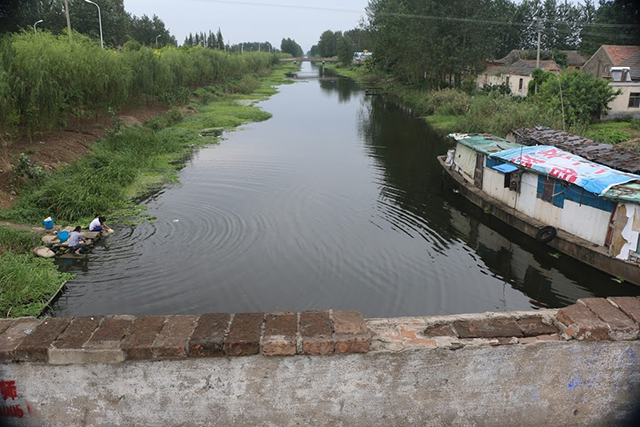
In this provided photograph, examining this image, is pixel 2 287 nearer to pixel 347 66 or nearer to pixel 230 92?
pixel 230 92

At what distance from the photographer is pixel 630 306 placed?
130 inches

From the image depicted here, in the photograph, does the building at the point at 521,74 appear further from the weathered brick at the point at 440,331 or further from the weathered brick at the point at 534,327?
the weathered brick at the point at 440,331

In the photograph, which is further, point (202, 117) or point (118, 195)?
point (202, 117)

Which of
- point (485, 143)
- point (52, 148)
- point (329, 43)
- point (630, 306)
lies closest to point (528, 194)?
point (485, 143)

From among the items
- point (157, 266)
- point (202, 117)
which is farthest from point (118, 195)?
point (202, 117)

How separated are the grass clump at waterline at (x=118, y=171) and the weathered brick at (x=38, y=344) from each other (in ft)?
36.5

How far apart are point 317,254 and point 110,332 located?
365 inches

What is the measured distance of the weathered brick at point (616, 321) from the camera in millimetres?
3086

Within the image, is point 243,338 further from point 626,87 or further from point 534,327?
point 626,87

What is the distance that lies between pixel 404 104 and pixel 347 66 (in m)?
75.4

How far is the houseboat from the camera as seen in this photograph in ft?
36.6

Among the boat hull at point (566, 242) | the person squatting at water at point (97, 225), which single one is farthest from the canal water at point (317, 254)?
the person squatting at water at point (97, 225)

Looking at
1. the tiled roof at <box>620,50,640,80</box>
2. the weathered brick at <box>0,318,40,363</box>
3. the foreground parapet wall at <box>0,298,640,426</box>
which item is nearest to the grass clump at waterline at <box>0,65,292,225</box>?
the weathered brick at <box>0,318,40,363</box>

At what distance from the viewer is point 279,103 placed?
44.9 m
